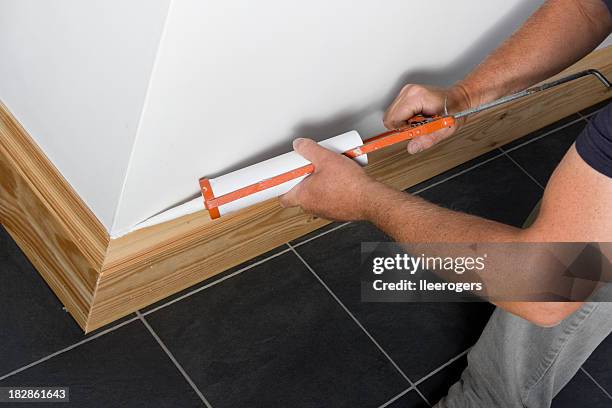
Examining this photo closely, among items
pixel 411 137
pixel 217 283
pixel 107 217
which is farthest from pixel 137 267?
pixel 411 137

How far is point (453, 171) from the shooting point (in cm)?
188

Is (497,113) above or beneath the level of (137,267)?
beneath

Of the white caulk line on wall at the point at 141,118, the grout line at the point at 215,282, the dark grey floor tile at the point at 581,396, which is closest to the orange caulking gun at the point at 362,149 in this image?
the white caulk line on wall at the point at 141,118

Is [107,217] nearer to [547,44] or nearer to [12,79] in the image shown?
[12,79]

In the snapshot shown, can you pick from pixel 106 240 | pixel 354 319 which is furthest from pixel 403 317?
pixel 106 240

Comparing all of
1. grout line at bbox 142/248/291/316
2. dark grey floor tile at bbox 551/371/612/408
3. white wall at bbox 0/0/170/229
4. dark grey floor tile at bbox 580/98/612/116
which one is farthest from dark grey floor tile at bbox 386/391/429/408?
dark grey floor tile at bbox 580/98/612/116

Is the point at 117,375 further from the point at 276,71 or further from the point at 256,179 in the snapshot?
the point at 276,71

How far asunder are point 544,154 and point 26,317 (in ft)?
4.07

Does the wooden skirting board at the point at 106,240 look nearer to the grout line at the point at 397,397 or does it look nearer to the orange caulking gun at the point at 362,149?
the orange caulking gun at the point at 362,149

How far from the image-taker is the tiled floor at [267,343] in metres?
1.38

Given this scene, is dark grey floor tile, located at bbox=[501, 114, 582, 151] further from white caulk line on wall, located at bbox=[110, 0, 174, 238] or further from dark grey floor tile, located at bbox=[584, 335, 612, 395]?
white caulk line on wall, located at bbox=[110, 0, 174, 238]

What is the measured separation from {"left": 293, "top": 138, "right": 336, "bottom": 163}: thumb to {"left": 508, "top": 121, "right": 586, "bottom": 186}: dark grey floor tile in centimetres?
84

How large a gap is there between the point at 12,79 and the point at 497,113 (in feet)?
3.33

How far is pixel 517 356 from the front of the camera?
132 cm
